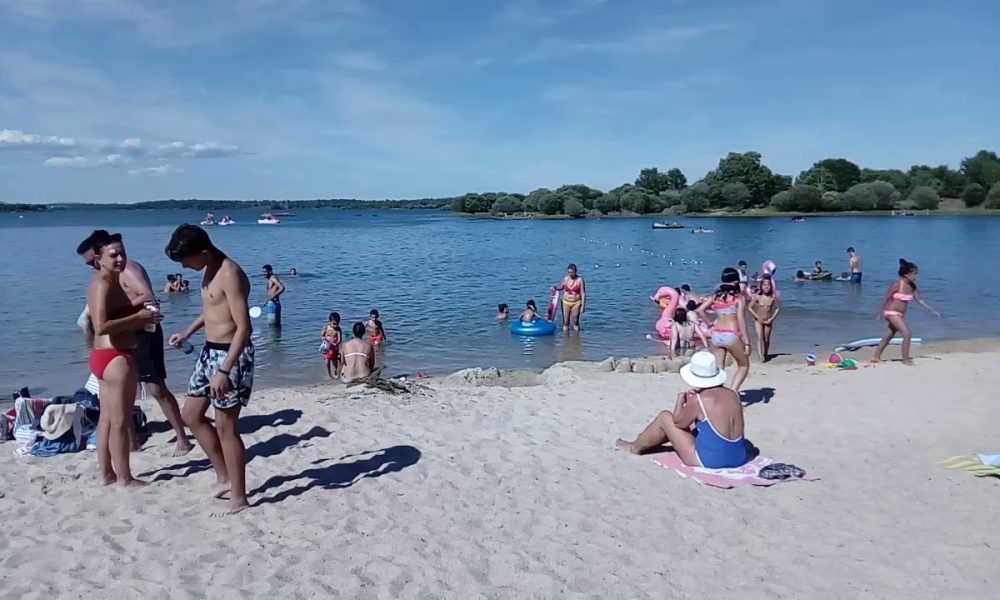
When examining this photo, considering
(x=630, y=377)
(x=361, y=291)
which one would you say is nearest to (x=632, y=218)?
(x=361, y=291)

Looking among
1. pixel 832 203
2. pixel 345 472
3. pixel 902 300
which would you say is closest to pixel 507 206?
pixel 832 203

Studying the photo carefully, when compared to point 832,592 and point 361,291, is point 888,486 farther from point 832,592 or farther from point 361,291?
point 361,291

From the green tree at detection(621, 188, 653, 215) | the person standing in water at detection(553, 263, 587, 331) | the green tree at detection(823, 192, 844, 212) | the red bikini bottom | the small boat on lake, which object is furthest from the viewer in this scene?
the green tree at detection(621, 188, 653, 215)

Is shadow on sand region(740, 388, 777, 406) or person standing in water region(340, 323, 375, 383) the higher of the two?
person standing in water region(340, 323, 375, 383)

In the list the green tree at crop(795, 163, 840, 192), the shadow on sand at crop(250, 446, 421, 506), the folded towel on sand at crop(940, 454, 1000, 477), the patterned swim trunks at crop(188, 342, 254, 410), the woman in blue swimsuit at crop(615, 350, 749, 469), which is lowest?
the folded towel on sand at crop(940, 454, 1000, 477)

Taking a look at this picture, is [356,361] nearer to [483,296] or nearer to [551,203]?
[483,296]

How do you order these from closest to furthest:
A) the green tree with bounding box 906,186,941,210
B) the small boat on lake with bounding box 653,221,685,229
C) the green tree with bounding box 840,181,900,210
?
the small boat on lake with bounding box 653,221,685,229 → the green tree with bounding box 906,186,941,210 → the green tree with bounding box 840,181,900,210

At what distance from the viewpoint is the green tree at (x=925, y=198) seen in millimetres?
84688

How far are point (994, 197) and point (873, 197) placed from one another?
40.2 feet

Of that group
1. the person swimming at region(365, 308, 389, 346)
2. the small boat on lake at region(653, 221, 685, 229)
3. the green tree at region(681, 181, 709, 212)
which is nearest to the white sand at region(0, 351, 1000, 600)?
the person swimming at region(365, 308, 389, 346)

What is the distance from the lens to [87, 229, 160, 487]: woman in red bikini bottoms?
16.3 feet

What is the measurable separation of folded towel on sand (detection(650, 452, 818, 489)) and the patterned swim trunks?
355cm

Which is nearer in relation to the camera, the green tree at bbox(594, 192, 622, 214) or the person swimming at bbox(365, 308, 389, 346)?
the person swimming at bbox(365, 308, 389, 346)

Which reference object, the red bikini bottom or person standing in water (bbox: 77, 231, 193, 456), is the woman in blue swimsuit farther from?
the red bikini bottom
